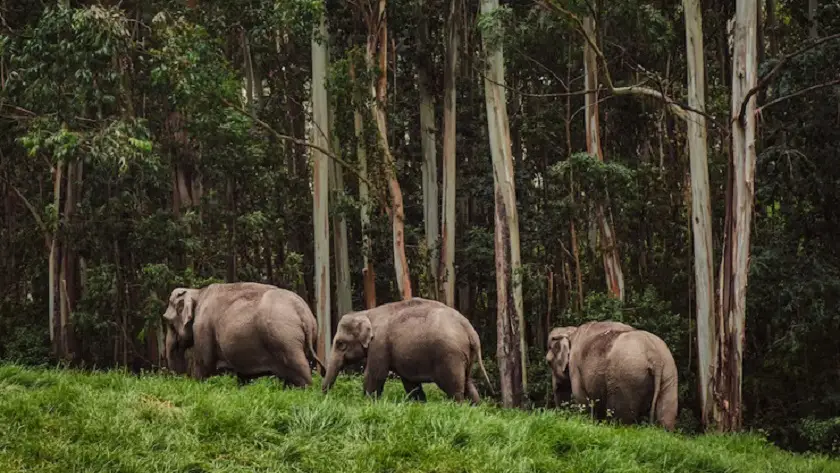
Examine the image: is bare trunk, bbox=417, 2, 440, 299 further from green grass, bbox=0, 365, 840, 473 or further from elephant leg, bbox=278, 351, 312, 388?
green grass, bbox=0, 365, 840, 473

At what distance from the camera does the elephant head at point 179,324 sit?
39.4ft

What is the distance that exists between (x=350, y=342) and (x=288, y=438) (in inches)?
126

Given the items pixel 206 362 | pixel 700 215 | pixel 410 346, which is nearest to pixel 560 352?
pixel 410 346

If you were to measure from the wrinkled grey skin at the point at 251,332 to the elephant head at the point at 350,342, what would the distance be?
→ 11.9 inches

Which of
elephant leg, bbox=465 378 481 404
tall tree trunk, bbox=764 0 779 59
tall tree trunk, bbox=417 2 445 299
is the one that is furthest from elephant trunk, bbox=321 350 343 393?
tall tree trunk, bbox=764 0 779 59

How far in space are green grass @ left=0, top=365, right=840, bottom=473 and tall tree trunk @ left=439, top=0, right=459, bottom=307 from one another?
1187 cm

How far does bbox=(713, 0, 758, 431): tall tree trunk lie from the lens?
43.5 feet

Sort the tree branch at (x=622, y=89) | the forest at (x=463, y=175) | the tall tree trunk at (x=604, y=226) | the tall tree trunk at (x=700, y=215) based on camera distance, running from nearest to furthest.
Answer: the tree branch at (x=622, y=89) < the tall tree trunk at (x=700, y=215) < the forest at (x=463, y=175) < the tall tree trunk at (x=604, y=226)

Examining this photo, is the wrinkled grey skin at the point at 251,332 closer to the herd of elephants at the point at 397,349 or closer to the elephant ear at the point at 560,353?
the herd of elephants at the point at 397,349

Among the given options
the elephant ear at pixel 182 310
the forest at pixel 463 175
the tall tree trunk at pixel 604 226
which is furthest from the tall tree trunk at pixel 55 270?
the tall tree trunk at pixel 604 226

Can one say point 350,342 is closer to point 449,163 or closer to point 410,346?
point 410,346

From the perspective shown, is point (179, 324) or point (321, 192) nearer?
point (179, 324)

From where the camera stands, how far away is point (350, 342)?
1099cm

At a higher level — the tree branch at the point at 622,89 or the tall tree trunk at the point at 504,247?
the tree branch at the point at 622,89
